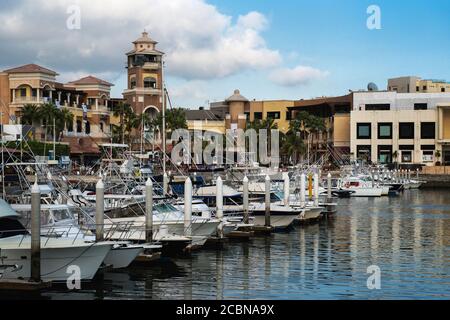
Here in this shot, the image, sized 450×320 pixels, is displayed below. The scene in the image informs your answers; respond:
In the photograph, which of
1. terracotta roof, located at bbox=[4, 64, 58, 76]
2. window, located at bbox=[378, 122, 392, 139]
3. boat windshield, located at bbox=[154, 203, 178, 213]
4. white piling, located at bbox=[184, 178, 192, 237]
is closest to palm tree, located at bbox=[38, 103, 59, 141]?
terracotta roof, located at bbox=[4, 64, 58, 76]

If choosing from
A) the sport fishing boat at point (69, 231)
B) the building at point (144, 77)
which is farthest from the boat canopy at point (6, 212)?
the building at point (144, 77)

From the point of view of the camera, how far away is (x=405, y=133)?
142 m

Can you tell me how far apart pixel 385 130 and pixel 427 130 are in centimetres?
717

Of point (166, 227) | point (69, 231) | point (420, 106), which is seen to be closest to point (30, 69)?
point (420, 106)

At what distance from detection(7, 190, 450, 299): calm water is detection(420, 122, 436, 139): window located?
86.9 meters

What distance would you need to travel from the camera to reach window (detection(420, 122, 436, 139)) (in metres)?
141

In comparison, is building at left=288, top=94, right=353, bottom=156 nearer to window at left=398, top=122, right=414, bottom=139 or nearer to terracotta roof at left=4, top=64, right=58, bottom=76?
window at left=398, top=122, right=414, bottom=139

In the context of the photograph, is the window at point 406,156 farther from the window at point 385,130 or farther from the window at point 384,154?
the window at point 385,130

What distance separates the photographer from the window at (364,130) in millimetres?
142750

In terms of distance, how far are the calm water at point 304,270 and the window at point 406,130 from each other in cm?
8659

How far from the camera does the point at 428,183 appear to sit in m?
132

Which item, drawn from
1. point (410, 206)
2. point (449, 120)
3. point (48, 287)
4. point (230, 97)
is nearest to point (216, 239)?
point (48, 287)
